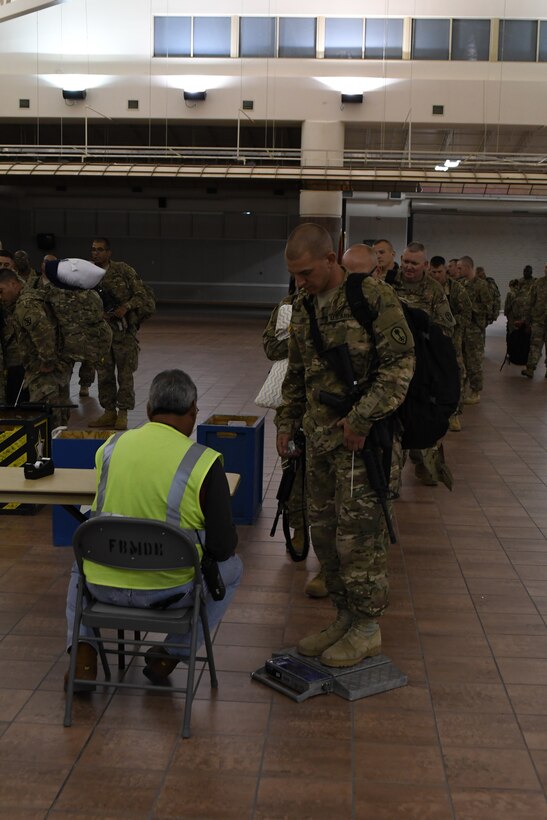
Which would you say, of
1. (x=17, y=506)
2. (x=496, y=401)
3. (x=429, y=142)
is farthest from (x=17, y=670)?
(x=429, y=142)

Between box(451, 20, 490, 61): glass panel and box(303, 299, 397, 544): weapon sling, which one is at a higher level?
box(451, 20, 490, 61): glass panel

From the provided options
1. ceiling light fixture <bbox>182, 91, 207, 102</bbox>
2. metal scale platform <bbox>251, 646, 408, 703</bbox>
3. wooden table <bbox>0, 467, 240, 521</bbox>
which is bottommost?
metal scale platform <bbox>251, 646, 408, 703</bbox>

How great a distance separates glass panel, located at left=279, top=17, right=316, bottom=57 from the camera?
78.2 feet

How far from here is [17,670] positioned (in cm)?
387

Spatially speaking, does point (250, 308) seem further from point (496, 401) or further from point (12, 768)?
point (12, 768)

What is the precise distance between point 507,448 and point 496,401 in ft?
10.3

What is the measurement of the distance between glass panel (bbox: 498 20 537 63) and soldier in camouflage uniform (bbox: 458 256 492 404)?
1324cm

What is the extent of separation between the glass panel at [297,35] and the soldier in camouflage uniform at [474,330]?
13.3 m

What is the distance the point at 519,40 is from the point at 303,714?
23.3 meters

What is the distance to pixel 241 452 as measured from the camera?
589cm

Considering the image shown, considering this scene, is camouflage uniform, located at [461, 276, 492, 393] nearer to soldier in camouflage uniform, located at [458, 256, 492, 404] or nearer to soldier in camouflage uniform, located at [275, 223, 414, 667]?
soldier in camouflage uniform, located at [458, 256, 492, 404]

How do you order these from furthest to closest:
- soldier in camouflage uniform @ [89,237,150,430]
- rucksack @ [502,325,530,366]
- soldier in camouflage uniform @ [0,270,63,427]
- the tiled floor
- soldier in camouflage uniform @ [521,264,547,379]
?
1. rucksack @ [502,325,530,366]
2. soldier in camouflage uniform @ [521,264,547,379]
3. soldier in camouflage uniform @ [89,237,150,430]
4. soldier in camouflage uniform @ [0,270,63,427]
5. the tiled floor

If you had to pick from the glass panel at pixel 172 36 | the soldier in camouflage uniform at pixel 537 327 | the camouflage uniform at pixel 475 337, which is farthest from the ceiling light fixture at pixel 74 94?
the camouflage uniform at pixel 475 337

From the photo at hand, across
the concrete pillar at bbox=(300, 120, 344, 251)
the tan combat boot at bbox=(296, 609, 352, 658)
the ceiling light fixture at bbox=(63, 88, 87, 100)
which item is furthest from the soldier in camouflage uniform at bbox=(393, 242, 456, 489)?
the ceiling light fixture at bbox=(63, 88, 87, 100)
